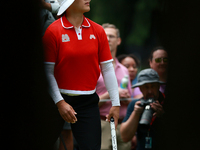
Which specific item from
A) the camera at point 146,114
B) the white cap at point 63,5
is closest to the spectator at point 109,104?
the camera at point 146,114

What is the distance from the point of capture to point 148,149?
2244mm

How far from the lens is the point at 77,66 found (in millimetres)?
1678

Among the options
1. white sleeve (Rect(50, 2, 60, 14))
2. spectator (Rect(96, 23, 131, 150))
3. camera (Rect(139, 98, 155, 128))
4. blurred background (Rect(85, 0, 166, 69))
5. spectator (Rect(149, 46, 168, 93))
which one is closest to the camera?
white sleeve (Rect(50, 2, 60, 14))

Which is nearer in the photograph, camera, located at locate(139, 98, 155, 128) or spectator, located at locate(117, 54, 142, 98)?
camera, located at locate(139, 98, 155, 128)

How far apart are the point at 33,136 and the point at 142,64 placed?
1911mm

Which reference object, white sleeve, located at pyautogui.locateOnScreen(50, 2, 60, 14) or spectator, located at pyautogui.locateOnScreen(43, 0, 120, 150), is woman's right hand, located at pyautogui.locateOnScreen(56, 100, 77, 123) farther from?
white sleeve, located at pyautogui.locateOnScreen(50, 2, 60, 14)

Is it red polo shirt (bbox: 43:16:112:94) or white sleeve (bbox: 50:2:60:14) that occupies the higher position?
white sleeve (bbox: 50:2:60:14)

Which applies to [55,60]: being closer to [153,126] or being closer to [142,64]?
[153,126]

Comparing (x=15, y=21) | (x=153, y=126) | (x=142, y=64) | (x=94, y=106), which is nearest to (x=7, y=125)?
(x=15, y=21)

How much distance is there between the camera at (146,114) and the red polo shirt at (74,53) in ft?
1.94

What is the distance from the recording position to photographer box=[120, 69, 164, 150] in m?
2.21

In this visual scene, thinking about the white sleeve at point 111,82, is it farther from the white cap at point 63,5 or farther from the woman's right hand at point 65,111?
the white cap at point 63,5

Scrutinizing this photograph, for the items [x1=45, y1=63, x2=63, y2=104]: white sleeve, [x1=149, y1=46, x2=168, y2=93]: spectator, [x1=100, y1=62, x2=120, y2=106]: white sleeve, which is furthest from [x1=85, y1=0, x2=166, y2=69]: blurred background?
[x1=45, y1=63, x2=63, y2=104]: white sleeve

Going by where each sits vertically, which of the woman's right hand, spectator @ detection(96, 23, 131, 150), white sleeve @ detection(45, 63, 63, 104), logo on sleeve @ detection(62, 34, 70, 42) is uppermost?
logo on sleeve @ detection(62, 34, 70, 42)
